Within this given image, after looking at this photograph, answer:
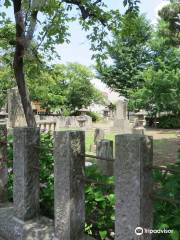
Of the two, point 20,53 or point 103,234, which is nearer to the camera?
point 103,234

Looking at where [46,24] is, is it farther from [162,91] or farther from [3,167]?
[162,91]

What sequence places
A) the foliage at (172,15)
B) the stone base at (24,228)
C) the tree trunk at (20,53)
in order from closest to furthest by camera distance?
the stone base at (24,228) → the tree trunk at (20,53) → the foliage at (172,15)

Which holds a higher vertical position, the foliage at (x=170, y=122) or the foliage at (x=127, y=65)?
the foliage at (x=127, y=65)

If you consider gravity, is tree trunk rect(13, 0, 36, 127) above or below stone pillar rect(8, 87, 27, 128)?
above

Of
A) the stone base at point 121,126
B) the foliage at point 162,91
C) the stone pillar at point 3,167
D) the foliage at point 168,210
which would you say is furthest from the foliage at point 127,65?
the foliage at point 168,210

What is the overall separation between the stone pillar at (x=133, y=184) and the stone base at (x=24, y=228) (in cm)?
99

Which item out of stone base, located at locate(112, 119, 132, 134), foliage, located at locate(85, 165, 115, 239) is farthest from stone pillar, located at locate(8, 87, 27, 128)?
stone base, located at locate(112, 119, 132, 134)

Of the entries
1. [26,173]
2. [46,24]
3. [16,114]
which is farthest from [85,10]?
[16,114]

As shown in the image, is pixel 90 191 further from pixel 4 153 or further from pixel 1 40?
pixel 1 40

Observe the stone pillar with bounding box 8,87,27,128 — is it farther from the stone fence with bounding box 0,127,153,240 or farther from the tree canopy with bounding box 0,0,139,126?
the stone fence with bounding box 0,127,153,240

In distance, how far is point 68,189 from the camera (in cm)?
280

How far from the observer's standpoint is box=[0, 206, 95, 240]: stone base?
3.10 metres

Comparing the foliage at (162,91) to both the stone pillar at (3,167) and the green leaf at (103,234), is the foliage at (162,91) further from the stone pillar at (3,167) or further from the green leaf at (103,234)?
the green leaf at (103,234)

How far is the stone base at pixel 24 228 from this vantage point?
310 centimetres
